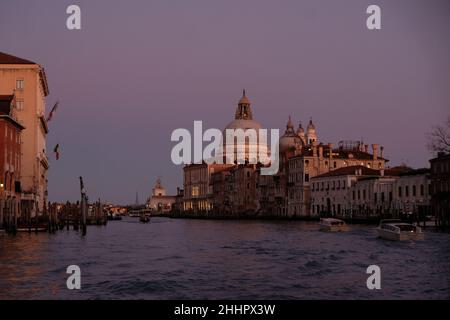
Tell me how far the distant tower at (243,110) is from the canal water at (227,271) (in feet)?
423

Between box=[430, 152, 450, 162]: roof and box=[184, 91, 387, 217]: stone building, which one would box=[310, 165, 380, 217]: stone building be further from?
box=[430, 152, 450, 162]: roof

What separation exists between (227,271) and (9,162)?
3219 centimetres

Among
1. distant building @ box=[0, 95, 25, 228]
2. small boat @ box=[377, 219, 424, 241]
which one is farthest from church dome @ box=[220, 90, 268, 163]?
small boat @ box=[377, 219, 424, 241]

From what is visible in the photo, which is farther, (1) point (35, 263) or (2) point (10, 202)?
(2) point (10, 202)

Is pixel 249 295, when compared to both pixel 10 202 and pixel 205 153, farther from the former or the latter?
pixel 205 153

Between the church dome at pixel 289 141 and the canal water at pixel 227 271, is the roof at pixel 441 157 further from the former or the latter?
the church dome at pixel 289 141

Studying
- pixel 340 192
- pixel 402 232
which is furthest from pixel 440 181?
pixel 340 192

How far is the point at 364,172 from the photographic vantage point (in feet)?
287

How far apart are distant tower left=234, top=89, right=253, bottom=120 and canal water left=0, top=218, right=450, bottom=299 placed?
12890 centimetres

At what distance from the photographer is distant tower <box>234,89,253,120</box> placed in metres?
166

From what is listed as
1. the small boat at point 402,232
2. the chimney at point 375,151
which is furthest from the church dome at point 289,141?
the small boat at point 402,232

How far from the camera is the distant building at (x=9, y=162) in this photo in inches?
1842

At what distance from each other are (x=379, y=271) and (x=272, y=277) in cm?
399
